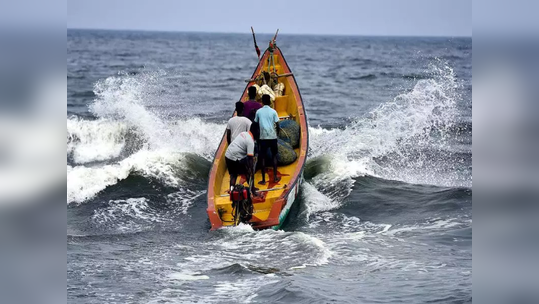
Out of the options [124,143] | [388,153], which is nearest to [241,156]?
[388,153]

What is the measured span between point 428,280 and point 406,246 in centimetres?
181

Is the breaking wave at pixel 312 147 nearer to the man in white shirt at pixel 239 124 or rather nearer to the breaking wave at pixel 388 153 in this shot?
the breaking wave at pixel 388 153

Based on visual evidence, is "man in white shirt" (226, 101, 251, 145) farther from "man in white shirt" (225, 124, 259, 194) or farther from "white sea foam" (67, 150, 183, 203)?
"white sea foam" (67, 150, 183, 203)

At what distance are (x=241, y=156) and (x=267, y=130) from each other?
0.89m

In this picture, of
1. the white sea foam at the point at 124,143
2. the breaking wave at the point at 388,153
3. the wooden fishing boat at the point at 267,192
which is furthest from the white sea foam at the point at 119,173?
the breaking wave at the point at 388,153

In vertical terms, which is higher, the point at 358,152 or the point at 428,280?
the point at 358,152

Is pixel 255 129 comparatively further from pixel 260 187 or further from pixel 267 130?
pixel 260 187

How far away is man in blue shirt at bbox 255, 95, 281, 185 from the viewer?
12.2 meters

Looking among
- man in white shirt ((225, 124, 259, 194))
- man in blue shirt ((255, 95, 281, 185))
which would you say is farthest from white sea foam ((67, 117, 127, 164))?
man in white shirt ((225, 124, 259, 194))
